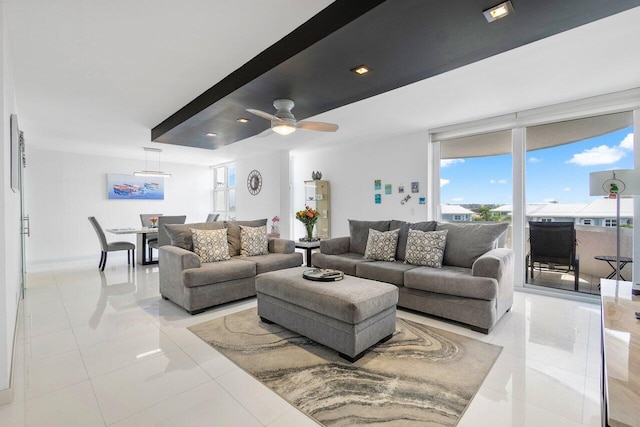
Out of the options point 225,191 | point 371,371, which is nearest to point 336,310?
point 371,371

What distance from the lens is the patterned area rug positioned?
1.70 metres

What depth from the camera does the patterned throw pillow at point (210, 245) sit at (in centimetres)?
369

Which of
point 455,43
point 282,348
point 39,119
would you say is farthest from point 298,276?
point 39,119

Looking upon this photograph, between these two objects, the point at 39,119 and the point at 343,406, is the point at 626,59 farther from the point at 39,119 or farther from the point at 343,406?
the point at 39,119

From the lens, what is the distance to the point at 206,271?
3.25 meters

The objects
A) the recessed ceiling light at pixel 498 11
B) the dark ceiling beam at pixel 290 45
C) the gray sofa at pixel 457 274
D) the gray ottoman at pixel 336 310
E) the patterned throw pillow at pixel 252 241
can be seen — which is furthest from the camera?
the patterned throw pillow at pixel 252 241

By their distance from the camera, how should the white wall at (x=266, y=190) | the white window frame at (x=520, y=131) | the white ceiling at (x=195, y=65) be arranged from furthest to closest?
the white wall at (x=266, y=190) → the white window frame at (x=520, y=131) → the white ceiling at (x=195, y=65)

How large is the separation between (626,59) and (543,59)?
747 millimetres

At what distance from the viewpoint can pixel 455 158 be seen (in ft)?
16.4

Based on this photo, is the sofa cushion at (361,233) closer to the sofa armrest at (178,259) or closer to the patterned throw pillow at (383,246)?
the patterned throw pillow at (383,246)

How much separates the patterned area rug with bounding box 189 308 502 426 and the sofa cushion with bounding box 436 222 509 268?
100cm

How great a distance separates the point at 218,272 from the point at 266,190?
160 inches

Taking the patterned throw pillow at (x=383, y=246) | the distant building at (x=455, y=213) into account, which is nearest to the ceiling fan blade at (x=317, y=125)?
the patterned throw pillow at (x=383, y=246)

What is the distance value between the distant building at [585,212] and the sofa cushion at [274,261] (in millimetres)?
3365
